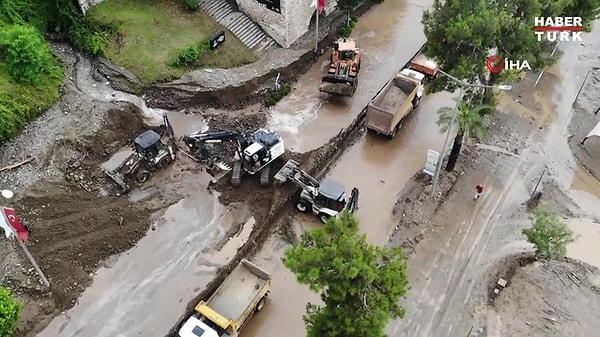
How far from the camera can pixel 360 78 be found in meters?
34.3

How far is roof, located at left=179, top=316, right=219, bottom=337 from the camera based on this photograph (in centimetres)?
2119

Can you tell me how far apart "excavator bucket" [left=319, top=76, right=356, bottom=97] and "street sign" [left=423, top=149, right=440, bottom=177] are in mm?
7209

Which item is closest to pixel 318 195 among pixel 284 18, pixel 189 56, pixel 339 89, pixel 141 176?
pixel 339 89

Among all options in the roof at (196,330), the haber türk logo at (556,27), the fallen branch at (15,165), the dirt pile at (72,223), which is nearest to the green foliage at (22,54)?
the dirt pile at (72,223)

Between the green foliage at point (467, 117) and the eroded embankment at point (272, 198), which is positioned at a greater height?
the green foliage at point (467, 117)

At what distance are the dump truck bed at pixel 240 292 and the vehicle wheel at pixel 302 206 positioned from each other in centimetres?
471

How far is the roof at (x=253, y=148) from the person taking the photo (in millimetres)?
26509

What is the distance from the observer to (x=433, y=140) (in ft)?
101

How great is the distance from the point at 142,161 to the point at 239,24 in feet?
40.4

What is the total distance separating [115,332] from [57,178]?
8.50 meters

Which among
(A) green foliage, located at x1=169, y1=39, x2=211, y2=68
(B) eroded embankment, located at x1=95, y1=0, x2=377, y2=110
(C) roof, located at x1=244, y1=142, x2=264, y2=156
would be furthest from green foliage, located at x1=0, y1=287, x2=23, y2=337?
(A) green foliage, located at x1=169, y1=39, x2=211, y2=68

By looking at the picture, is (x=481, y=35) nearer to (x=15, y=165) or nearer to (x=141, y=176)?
(x=141, y=176)

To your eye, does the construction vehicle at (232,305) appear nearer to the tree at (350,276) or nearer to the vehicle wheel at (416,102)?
the tree at (350,276)

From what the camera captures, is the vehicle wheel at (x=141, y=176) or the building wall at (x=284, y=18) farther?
the building wall at (x=284, y=18)
